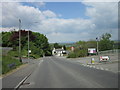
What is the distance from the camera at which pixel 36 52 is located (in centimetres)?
10138

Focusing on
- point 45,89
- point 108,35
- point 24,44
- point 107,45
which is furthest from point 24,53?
point 45,89

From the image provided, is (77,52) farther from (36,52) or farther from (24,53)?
(36,52)

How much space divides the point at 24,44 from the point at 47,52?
153ft

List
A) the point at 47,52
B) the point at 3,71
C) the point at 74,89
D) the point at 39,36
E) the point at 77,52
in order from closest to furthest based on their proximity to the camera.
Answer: the point at 74,89 → the point at 3,71 → the point at 77,52 → the point at 39,36 → the point at 47,52

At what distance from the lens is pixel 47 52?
14225cm

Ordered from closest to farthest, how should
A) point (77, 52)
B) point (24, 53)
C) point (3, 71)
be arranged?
point (3, 71) < point (77, 52) < point (24, 53)

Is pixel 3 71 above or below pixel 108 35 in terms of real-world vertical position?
below

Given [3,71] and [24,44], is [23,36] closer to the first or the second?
[24,44]

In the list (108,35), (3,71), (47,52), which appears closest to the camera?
(3,71)

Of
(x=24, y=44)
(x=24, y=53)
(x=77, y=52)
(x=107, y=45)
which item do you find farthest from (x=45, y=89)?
(x=107, y=45)

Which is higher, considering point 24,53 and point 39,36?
point 39,36

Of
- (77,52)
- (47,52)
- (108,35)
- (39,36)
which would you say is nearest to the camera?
(77,52)

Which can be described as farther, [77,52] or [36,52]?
[36,52]

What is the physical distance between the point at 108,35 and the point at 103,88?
10958 centimetres
